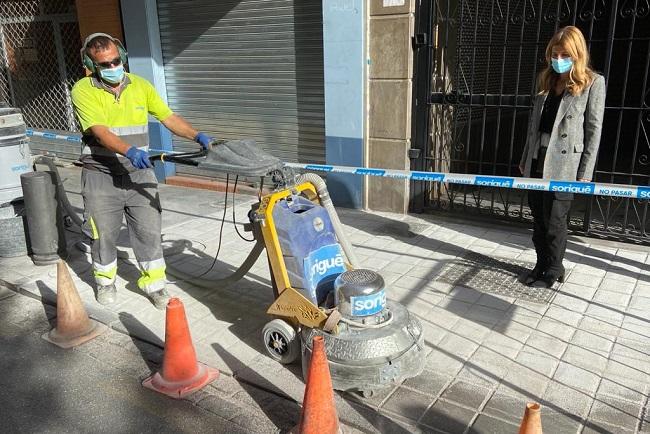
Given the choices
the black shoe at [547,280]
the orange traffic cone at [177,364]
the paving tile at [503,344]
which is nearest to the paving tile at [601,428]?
the paving tile at [503,344]

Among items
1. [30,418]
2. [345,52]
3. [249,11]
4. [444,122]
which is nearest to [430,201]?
[444,122]

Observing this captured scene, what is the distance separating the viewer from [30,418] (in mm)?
3115

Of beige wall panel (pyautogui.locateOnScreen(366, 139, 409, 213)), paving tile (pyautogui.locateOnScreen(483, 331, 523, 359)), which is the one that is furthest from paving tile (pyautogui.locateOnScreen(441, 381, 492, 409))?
beige wall panel (pyautogui.locateOnScreen(366, 139, 409, 213))

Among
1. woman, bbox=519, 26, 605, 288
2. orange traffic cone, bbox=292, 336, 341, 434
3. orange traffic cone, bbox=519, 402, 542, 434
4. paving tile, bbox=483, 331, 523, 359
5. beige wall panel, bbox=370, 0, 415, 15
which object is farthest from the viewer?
beige wall panel, bbox=370, 0, 415, 15

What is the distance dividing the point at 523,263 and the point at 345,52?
312 cm

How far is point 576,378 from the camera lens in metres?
3.29

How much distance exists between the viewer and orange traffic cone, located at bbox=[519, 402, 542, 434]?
6.98 feet

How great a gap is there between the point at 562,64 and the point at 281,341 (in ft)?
9.22

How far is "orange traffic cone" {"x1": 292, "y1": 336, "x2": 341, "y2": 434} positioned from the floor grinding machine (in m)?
0.33

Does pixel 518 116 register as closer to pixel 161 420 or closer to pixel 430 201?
pixel 430 201

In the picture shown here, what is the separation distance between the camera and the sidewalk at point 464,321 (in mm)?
3049

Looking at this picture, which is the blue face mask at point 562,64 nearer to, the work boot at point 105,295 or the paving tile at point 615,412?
the paving tile at point 615,412

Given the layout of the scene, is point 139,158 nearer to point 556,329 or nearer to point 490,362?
point 490,362

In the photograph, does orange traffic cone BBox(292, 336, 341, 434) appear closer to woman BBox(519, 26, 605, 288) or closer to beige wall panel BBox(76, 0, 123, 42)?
woman BBox(519, 26, 605, 288)
